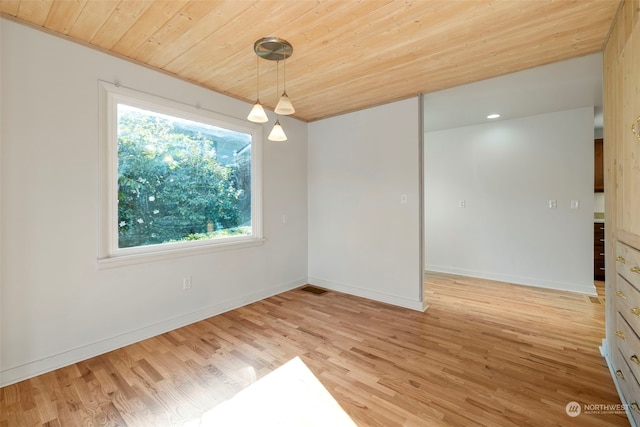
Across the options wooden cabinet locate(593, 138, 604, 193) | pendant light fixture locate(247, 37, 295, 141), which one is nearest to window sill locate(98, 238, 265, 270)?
pendant light fixture locate(247, 37, 295, 141)

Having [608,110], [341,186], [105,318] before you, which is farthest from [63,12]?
[608,110]

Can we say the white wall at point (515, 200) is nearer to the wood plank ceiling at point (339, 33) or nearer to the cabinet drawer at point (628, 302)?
the wood plank ceiling at point (339, 33)

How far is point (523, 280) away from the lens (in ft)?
13.6

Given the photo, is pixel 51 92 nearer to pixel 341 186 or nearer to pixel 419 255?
pixel 341 186

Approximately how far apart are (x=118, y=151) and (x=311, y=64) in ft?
6.14

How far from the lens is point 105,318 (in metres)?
2.30

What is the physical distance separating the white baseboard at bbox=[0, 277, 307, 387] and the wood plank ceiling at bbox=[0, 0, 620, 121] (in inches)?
95.0

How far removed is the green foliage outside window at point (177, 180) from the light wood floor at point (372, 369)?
3.37ft

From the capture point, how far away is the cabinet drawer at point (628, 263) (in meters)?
1.39

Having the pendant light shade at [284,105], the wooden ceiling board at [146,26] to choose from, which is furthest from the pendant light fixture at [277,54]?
the wooden ceiling board at [146,26]

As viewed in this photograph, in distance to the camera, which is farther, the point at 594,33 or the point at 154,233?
the point at 154,233

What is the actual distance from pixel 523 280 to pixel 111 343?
5187 millimetres

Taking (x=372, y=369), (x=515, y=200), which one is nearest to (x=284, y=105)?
(x=372, y=369)

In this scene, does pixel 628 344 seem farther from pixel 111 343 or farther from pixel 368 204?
pixel 111 343
